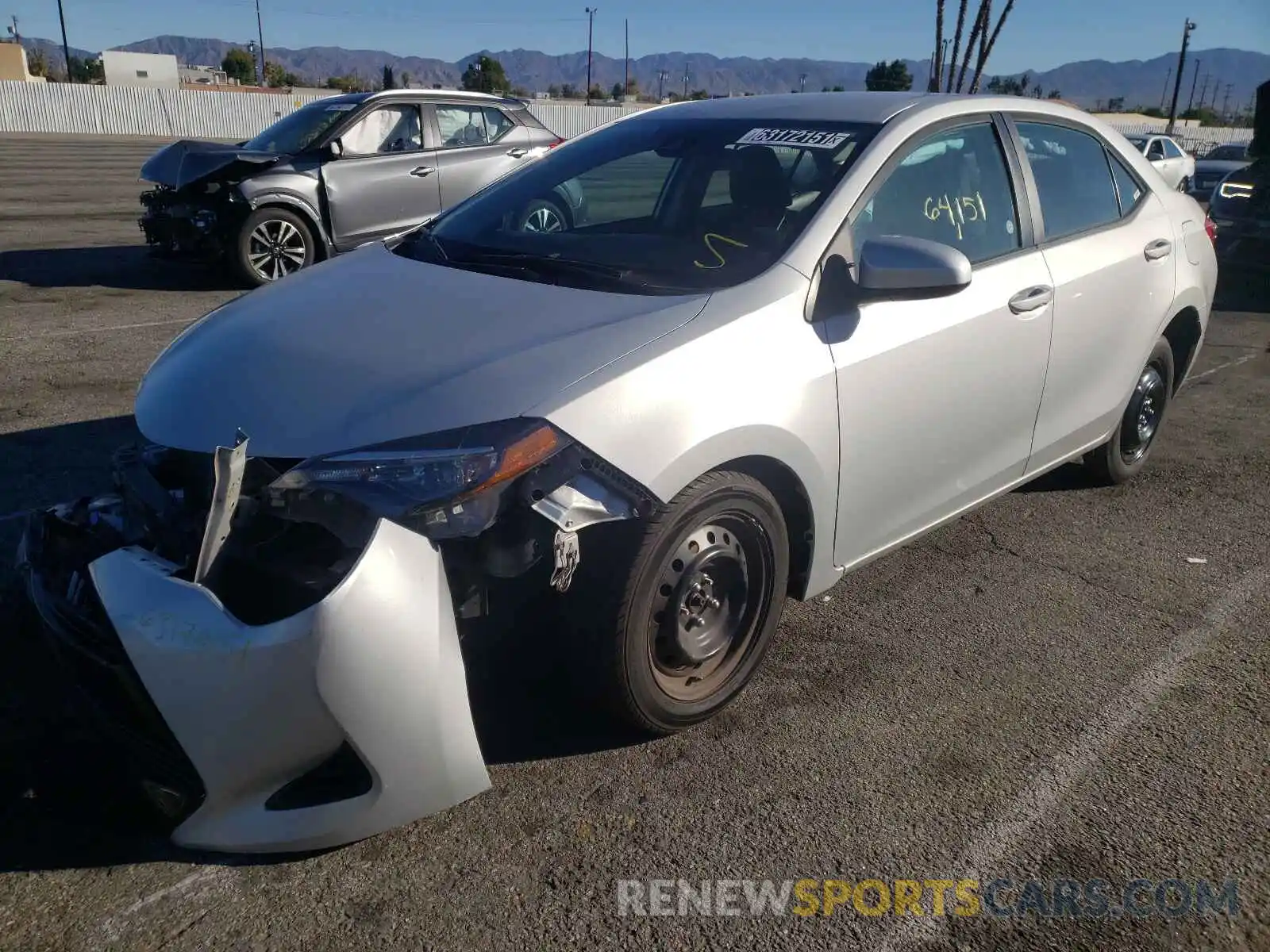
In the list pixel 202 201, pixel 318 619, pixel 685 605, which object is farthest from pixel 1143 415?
pixel 202 201

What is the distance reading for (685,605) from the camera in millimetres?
2855

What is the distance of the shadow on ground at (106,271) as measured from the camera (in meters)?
9.60

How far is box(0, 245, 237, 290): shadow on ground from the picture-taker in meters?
9.60

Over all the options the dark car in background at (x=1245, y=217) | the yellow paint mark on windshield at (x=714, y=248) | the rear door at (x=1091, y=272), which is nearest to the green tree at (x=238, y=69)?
the dark car in background at (x=1245, y=217)

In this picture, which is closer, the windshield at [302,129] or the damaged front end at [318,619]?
the damaged front end at [318,619]

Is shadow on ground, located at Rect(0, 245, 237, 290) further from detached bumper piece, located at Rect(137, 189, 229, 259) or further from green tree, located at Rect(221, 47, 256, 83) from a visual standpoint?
green tree, located at Rect(221, 47, 256, 83)

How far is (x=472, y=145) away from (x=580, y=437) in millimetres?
8758

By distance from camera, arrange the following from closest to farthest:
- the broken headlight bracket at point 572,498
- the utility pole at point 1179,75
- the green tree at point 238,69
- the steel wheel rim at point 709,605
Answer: the broken headlight bracket at point 572,498
the steel wheel rim at point 709,605
the utility pole at point 1179,75
the green tree at point 238,69

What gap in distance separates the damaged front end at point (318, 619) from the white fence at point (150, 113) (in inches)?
1375

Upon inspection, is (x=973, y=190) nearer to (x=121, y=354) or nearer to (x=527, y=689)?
(x=527, y=689)

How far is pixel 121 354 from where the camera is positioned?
6.96 m

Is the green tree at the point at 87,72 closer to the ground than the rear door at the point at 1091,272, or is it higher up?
higher up

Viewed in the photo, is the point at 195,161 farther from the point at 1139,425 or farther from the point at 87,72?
the point at 87,72

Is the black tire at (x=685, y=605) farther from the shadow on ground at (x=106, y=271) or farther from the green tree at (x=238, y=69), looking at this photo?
the green tree at (x=238, y=69)
